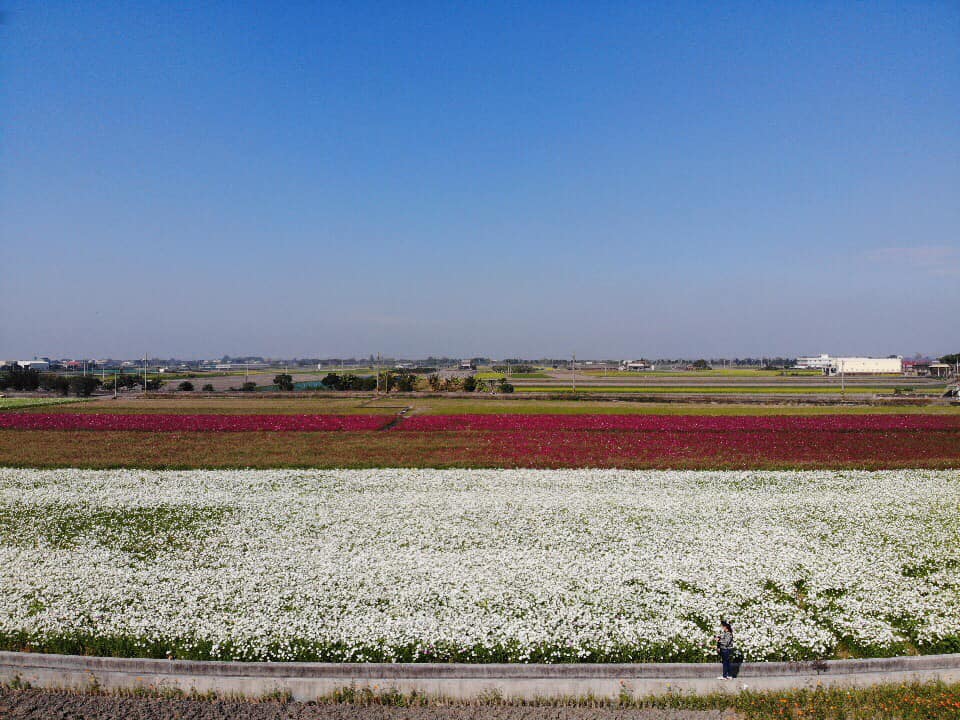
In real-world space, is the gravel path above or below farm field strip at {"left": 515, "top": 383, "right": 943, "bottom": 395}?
below

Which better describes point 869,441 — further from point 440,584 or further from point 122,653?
point 122,653

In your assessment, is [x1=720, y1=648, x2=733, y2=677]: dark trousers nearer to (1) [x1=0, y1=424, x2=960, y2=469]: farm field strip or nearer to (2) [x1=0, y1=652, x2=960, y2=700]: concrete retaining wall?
(2) [x1=0, y1=652, x2=960, y2=700]: concrete retaining wall

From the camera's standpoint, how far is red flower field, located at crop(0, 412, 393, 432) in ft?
125

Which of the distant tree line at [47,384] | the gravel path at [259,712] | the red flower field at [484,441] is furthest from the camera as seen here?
the distant tree line at [47,384]

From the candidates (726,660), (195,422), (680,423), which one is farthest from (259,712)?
(195,422)

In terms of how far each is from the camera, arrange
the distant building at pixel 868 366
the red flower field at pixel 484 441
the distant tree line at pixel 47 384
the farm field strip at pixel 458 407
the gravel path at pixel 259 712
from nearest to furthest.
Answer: the gravel path at pixel 259 712 → the red flower field at pixel 484 441 → the farm field strip at pixel 458 407 → the distant tree line at pixel 47 384 → the distant building at pixel 868 366

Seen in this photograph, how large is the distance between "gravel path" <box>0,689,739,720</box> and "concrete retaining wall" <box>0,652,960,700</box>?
36 cm

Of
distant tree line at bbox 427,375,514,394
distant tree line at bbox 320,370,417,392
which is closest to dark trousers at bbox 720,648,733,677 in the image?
distant tree line at bbox 427,375,514,394

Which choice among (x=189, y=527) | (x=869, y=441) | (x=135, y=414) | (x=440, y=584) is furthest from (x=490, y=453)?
(x=135, y=414)

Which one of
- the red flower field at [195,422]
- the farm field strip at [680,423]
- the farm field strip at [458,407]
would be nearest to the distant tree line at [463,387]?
the farm field strip at [458,407]

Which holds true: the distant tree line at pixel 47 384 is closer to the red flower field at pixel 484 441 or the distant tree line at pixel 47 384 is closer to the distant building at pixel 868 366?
the red flower field at pixel 484 441

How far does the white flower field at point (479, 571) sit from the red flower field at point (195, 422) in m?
16.5

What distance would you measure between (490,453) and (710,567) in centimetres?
1675

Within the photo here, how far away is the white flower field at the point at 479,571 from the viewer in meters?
9.70
